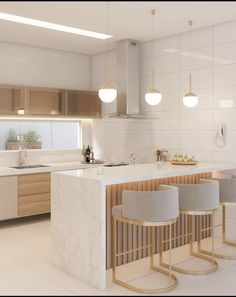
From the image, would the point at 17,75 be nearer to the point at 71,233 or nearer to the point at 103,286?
the point at 71,233

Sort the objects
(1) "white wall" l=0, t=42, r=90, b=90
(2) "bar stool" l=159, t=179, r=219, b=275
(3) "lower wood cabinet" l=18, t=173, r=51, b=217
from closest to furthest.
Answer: (2) "bar stool" l=159, t=179, r=219, b=275
(3) "lower wood cabinet" l=18, t=173, r=51, b=217
(1) "white wall" l=0, t=42, r=90, b=90

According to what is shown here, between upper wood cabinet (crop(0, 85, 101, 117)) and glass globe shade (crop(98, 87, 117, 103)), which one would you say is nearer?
glass globe shade (crop(98, 87, 117, 103))

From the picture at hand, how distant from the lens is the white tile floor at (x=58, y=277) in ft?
11.1

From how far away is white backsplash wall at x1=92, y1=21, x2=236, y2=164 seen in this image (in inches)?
199

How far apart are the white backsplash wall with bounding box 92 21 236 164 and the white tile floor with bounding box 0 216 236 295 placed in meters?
1.63

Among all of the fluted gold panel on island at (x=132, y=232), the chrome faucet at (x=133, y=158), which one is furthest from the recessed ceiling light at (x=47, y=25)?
the fluted gold panel on island at (x=132, y=232)

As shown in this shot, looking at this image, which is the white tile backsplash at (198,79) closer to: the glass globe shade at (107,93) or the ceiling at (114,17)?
the ceiling at (114,17)

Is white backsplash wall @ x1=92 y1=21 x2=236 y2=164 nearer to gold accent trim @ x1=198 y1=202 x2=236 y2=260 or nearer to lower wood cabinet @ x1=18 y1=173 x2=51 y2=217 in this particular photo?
gold accent trim @ x1=198 y1=202 x2=236 y2=260

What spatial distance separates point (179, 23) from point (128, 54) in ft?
3.85

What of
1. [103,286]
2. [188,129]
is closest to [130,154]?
[188,129]

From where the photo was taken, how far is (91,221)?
3.54m

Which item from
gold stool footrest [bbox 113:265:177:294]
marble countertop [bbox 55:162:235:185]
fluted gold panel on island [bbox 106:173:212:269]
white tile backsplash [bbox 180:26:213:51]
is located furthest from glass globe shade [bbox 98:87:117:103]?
gold stool footrest [bbox 113:265:177:294]

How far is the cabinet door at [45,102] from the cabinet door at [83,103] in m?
0.16

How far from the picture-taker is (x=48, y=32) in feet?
18.2
